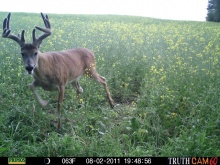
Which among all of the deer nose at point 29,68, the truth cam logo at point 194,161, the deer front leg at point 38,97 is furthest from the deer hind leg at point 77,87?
the truth cam logo at point 194,161

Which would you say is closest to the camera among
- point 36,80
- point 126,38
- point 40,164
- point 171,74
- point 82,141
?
point 40,164

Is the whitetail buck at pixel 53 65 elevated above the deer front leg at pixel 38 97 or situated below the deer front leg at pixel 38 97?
above

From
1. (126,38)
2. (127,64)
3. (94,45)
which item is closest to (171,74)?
(127,64)

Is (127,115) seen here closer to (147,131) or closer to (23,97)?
(147,131)

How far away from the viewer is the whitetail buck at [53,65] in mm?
5309

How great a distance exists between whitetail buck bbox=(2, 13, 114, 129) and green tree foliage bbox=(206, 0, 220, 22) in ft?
20.6

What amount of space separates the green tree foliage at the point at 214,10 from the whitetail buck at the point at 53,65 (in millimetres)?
6292

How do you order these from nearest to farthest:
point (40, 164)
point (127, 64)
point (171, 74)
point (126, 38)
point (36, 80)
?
point (40, 164)
point (36, 80)
point (171, 74)
point (127, 64)
point (126, 38)

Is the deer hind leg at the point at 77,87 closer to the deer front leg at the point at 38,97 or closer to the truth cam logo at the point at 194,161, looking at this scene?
the deer front leg at the point at 38,97

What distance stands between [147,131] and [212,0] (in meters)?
8.01

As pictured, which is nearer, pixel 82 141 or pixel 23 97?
pixel 82 141

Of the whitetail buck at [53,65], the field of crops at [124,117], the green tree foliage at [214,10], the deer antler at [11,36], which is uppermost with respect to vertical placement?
the green tree foliage at [214,10]

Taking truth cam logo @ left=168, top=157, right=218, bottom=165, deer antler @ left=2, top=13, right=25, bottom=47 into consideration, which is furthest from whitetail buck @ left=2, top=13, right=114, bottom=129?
truth cam logo @ left=168, top=157, right=218, bottom=165

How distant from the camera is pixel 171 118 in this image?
16.4 ft
